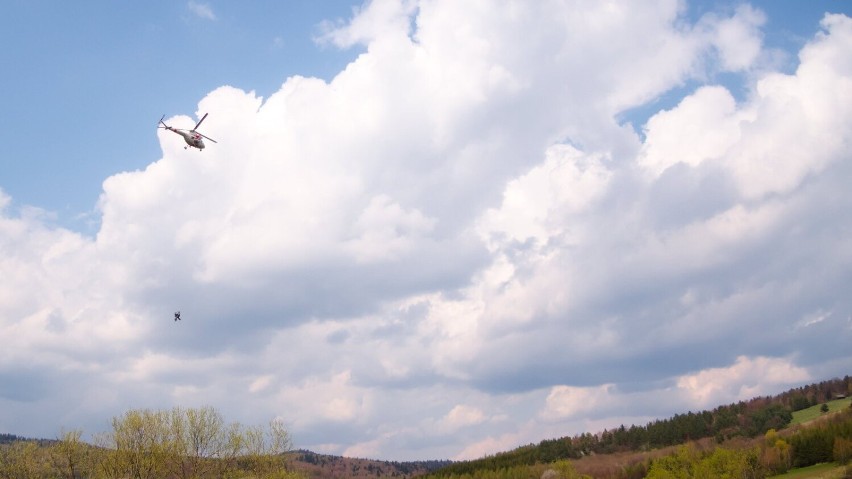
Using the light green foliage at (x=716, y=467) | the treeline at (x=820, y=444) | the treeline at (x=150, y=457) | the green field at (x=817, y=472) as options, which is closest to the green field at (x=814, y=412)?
the treeline at (x=820, y=444)

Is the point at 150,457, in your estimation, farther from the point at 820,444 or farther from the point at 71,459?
the point at 820,444

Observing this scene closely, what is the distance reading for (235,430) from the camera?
107875 mm

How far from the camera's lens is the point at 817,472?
355ft

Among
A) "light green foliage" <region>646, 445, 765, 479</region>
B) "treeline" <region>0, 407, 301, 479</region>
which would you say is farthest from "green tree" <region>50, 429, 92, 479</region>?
"light green foliage" <region>646, 445, 765, 479</region>

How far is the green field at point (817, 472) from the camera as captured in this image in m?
96.1

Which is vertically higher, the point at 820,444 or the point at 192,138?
the point at 192,138

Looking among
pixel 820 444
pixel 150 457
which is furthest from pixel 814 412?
pixel 150 457

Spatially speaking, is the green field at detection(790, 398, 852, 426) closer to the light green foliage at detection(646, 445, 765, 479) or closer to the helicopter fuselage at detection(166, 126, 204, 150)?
the light green foliage at detection(646, 445, 765, 479)

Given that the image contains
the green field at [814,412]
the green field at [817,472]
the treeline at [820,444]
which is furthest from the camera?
the green field at [814,412]

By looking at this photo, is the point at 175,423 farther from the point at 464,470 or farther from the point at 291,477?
the point at 464,470

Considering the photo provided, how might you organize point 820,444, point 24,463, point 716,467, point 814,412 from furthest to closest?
point 814,412, point 820,444, point 716,467, point 24,463

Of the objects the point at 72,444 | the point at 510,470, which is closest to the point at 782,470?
the point at 510,470

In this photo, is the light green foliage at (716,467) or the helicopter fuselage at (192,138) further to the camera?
the light green foliage at (716,467)

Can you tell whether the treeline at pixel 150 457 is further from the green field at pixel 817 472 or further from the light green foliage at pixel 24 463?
the green field at pixel 817 472
